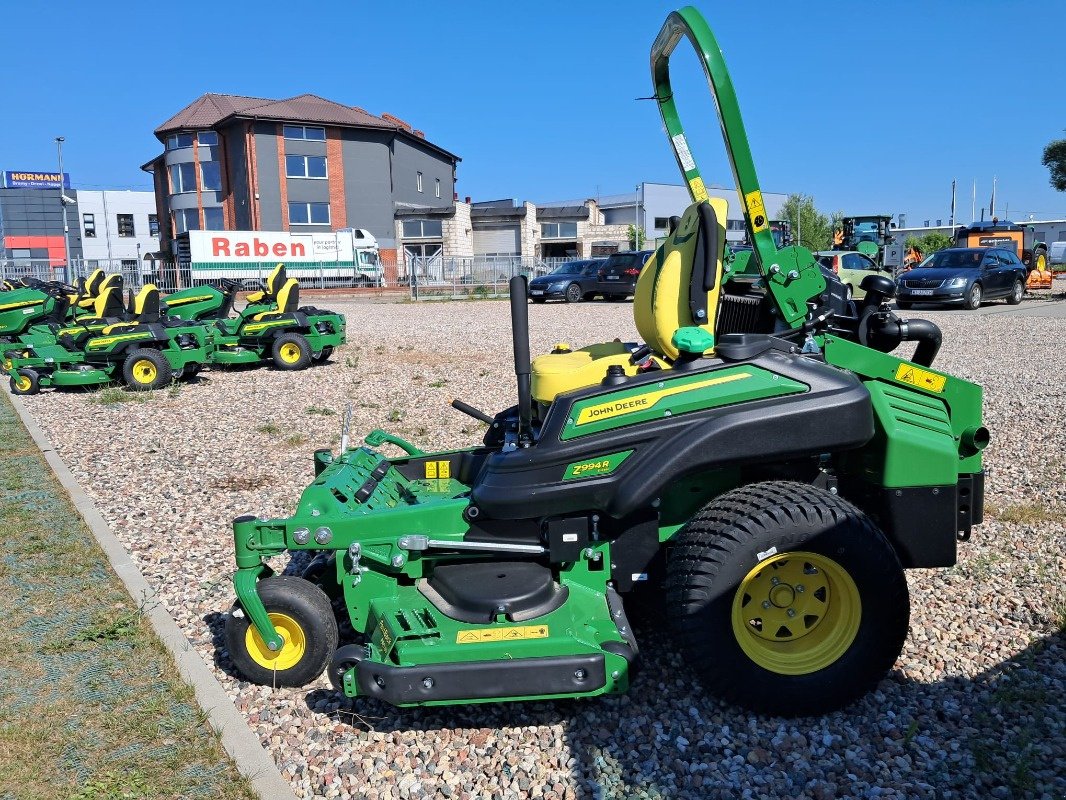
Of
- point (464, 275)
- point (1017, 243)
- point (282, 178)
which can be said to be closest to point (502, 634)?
point (1017, 243)

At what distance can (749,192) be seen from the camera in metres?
3.69

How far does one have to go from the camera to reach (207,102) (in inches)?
1718

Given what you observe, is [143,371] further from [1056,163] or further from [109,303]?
[1056,163]

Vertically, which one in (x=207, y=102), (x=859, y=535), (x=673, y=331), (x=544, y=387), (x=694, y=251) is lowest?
(x=859, y=535)

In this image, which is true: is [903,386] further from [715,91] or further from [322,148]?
[322,148]

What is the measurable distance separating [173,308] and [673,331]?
11.2m

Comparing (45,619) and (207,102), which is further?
(207,102)

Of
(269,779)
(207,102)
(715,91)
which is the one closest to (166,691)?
(269,779)

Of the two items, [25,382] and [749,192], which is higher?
[749,192]

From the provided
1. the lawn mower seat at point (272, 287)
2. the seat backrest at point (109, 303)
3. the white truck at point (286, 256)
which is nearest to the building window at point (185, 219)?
the white truck at point (286, 256)

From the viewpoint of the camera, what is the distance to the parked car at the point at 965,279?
68.0 ft

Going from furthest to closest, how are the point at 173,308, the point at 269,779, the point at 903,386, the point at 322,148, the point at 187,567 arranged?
the point at 322,148 → the point at 173,308 → the point at 187,567 → the point at 903,386 → the point at 269,779

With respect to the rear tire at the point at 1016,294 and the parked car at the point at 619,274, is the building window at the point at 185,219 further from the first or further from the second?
the rear tire at the point at 1016,294

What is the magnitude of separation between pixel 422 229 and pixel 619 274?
68.1 feet
